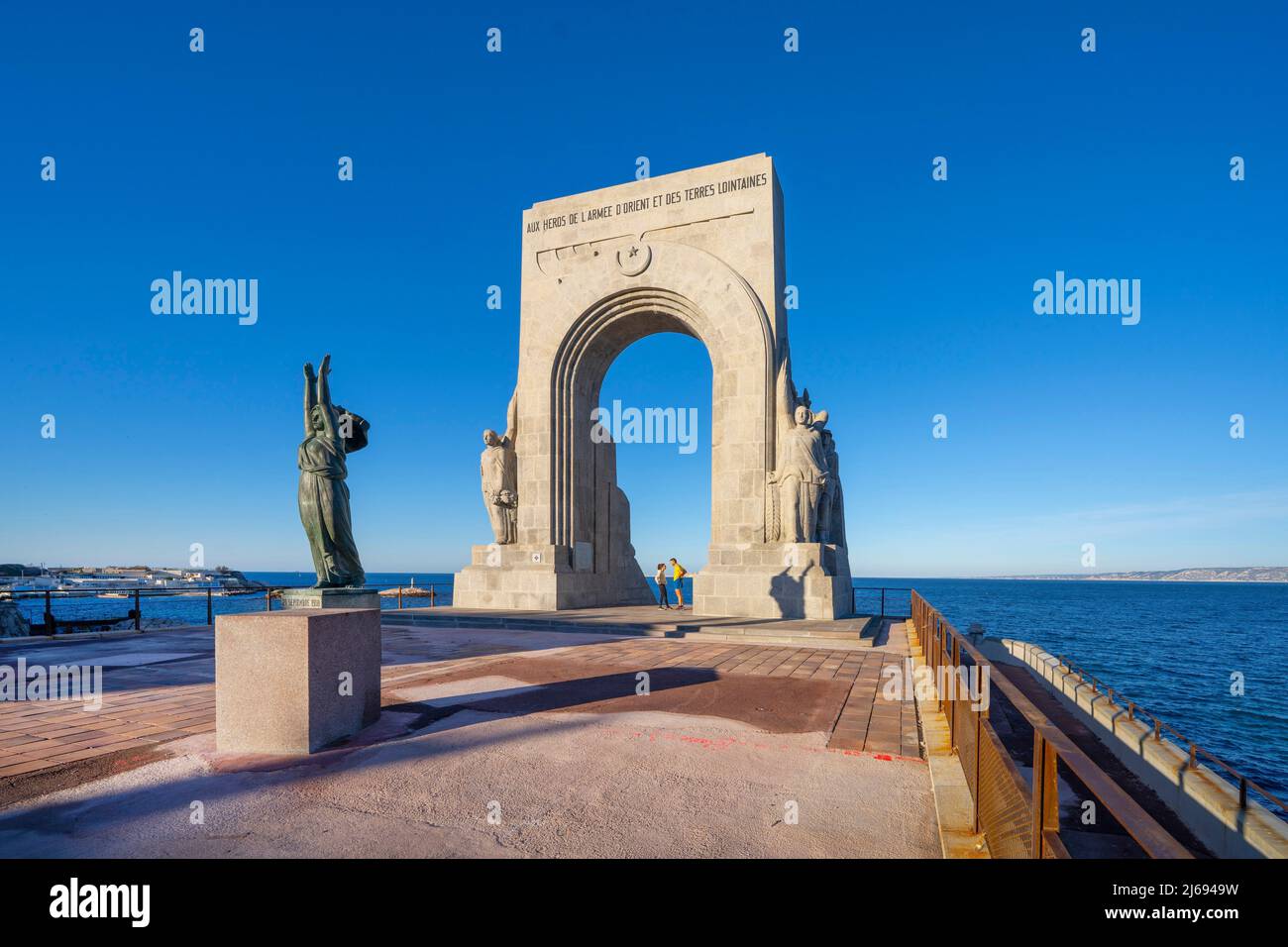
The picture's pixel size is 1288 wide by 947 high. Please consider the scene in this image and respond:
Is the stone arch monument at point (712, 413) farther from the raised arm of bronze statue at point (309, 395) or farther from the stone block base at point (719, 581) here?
the raised arm of bronze statue at point (309, 395)

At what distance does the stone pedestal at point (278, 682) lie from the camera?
496 cm

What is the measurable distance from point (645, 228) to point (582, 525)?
8088 mm

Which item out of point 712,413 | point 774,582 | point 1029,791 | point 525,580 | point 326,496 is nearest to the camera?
point 1029,791

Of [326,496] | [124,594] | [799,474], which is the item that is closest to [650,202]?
[799,474]

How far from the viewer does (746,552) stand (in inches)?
603

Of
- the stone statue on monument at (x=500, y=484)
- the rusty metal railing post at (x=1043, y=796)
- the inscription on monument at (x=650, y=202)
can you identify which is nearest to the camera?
the rusty metal railing post at (x=1043, y=796)

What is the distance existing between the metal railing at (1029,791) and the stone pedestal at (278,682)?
4449mm

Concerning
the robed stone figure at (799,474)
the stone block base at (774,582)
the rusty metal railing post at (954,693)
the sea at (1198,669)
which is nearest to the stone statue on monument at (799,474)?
the robed stone figure at (799,474)

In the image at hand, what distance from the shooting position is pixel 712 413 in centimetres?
1661

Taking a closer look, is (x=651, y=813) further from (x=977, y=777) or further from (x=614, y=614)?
(x=614, y=614)

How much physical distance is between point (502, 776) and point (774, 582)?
10.9 metres

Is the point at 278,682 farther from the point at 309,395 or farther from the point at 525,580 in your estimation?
the point at 525,580

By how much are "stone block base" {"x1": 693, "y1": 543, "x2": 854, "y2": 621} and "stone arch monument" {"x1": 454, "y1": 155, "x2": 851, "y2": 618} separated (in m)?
0.03

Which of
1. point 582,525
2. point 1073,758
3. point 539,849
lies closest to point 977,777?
point 1073,758
